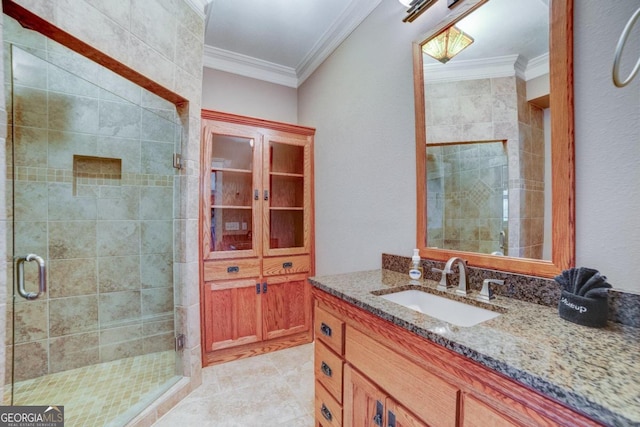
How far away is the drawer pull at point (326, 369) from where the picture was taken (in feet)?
4.06

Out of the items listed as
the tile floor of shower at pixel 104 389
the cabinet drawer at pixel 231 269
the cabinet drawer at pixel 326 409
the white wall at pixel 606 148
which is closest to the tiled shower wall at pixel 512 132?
the white wall at pixel 606 148

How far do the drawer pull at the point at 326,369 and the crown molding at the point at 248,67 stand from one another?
2669 mm

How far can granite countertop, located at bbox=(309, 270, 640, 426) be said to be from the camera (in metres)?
0.47

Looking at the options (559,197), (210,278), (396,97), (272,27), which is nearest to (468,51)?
(396,97)

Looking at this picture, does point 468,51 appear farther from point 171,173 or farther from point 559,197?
point 171,173

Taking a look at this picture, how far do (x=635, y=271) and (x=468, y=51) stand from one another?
1.08 metres

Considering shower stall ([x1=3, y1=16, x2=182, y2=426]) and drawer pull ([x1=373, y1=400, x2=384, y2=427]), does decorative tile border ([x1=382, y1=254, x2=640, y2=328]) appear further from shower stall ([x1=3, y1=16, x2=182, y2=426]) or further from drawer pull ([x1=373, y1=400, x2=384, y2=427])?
shower stall ([x1=3, y1=16, x2=182, y2=426])

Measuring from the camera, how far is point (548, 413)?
0.53 m

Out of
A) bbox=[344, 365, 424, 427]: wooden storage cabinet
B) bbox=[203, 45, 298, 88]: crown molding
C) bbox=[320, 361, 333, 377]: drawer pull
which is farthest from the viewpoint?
bbox=[203, 45, 298, 88]: crown molding

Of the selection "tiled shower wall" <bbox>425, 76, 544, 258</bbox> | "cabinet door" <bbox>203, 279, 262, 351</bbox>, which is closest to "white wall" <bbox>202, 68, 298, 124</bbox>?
"cabinet door" <bbox>203, 279, 262, 351</bbox>

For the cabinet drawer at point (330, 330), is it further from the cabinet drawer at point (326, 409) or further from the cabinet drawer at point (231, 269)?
the cabinet drawer at point (231, 269)

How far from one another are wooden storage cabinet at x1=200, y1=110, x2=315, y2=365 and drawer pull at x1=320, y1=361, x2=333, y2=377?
1.13 metres

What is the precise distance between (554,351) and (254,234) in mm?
2015

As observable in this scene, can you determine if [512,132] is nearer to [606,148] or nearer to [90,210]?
[606,148]
